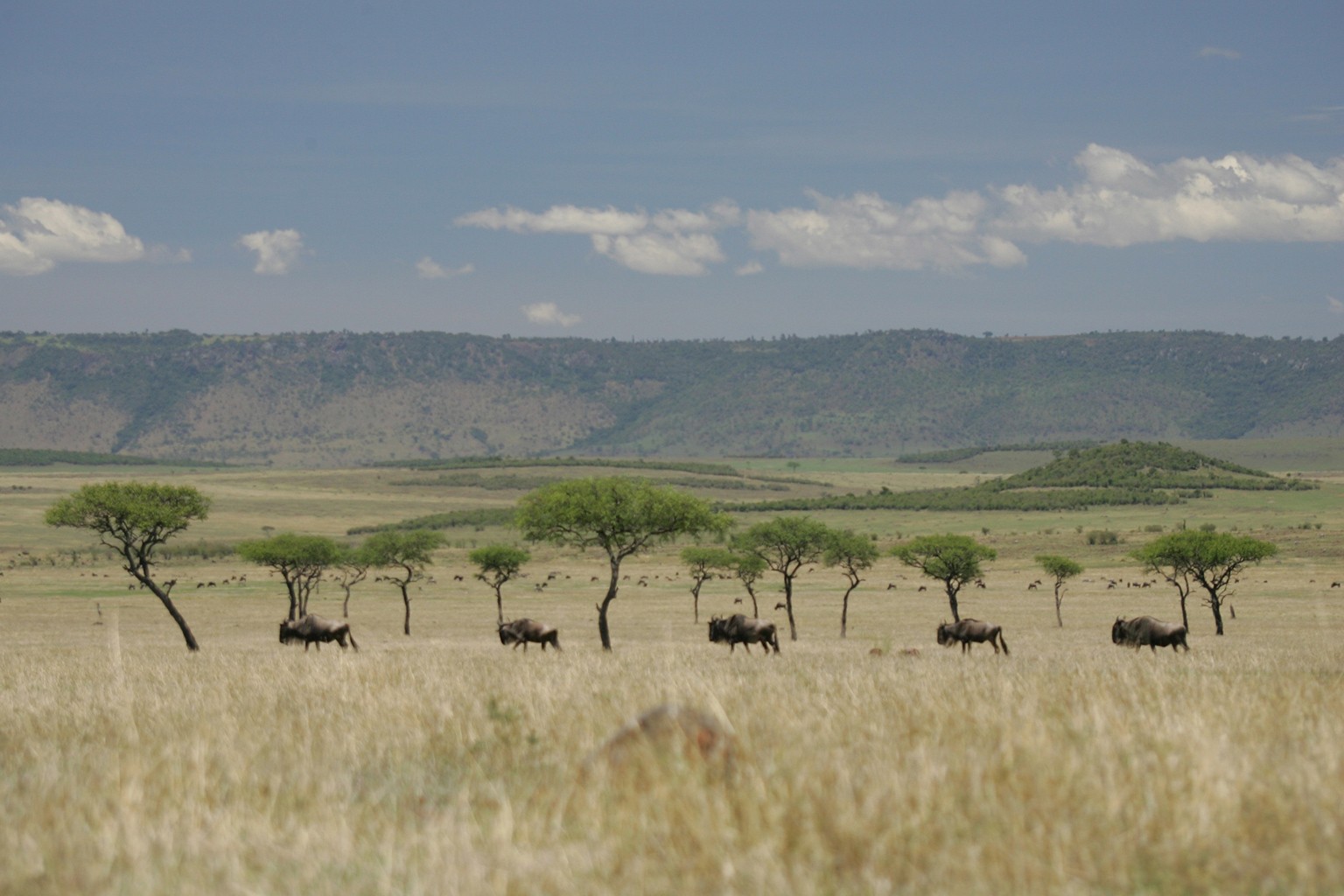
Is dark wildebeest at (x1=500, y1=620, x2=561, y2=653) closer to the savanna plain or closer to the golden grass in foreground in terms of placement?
the savanna plain

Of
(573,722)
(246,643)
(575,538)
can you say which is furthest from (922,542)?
(573,722)

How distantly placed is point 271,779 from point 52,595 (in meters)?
95.3

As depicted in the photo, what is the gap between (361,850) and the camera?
6441 mm

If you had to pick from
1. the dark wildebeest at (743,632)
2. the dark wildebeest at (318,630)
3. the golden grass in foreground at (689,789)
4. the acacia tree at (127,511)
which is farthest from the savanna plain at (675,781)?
the acacia tree at (127,511)

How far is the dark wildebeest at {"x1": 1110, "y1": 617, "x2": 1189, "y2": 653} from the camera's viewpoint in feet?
132

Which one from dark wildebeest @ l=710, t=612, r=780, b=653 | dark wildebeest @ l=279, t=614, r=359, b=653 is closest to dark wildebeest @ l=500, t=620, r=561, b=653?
dark wildebeest @ l=279, t=614, r=359, b=653

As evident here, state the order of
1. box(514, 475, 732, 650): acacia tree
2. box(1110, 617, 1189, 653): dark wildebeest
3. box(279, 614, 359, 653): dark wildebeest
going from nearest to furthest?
box(1110, 617, 1189, 653): dark wildebeest < box(279, 614, 359, 653): dark wildebeest < box(514, 475, 732, 650): acacia tree

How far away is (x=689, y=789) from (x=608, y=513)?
37667mm

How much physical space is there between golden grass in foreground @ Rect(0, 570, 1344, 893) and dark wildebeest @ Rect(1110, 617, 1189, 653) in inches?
1104

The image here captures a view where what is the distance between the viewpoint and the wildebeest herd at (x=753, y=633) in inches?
1597

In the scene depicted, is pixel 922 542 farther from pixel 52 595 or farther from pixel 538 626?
pixel 52 595

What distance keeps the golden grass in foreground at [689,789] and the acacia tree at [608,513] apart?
30.7m

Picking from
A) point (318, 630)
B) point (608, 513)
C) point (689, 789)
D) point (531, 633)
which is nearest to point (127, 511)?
point (318, 630)

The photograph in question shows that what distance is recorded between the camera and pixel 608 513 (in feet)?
147
